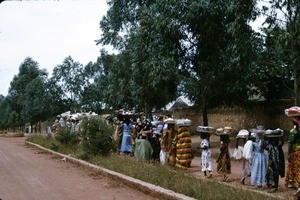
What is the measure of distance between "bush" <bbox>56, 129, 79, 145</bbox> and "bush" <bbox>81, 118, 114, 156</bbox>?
6.40 meters

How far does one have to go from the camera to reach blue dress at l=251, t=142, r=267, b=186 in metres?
8.66

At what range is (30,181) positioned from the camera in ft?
33.4

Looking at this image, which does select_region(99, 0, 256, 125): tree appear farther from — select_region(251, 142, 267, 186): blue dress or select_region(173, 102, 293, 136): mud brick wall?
select_region(251, 142, 267, 186): blue dress

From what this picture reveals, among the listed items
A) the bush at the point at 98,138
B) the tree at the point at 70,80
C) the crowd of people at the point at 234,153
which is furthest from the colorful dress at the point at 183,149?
the tree at the point at 70,80

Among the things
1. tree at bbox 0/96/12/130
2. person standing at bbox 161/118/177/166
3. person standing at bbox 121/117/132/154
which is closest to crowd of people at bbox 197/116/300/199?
person standing at bbox 161/118/177/166

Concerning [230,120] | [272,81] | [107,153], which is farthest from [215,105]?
[107,153]

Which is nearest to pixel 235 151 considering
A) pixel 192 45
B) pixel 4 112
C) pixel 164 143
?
pixel 164 143

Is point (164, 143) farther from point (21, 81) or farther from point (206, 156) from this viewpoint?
point (21, 81)

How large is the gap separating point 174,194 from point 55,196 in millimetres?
2493

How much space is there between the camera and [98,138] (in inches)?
576

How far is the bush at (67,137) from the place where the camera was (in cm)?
2162

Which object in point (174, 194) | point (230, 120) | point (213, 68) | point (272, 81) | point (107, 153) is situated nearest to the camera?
point (174, 194)

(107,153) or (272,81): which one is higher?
(272,81)

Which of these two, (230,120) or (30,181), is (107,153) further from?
(230,120)
